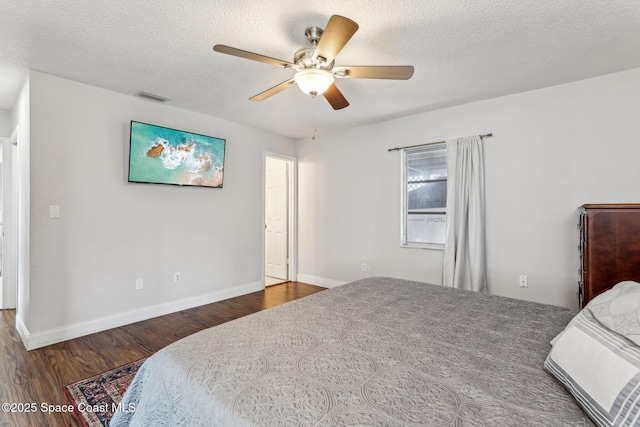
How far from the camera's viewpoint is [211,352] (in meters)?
1.28

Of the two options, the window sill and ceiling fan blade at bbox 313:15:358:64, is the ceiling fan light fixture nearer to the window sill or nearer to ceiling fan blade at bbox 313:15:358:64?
ceiling fan blade at bbox 313:15:358:64

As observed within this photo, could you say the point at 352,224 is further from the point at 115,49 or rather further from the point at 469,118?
the point at 115,49

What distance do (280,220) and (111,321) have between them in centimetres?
283

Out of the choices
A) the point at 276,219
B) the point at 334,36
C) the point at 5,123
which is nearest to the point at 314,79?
the point at 334,36

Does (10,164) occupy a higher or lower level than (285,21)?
lower

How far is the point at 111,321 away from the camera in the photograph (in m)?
3.17

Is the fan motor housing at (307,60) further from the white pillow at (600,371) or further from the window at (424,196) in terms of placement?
the window at (424,196)

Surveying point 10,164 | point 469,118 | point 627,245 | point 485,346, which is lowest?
point 485,346

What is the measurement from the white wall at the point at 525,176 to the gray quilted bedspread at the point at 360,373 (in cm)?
160

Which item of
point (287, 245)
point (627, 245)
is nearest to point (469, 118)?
point (627, 245)

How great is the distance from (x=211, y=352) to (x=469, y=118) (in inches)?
140

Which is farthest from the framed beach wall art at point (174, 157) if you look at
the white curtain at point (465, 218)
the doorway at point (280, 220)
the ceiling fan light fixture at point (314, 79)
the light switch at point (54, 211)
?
the white curtain at point (465, 218)

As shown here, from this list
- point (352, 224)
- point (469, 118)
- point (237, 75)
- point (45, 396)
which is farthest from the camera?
point (352, 224)

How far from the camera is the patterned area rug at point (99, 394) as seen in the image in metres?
1.83
